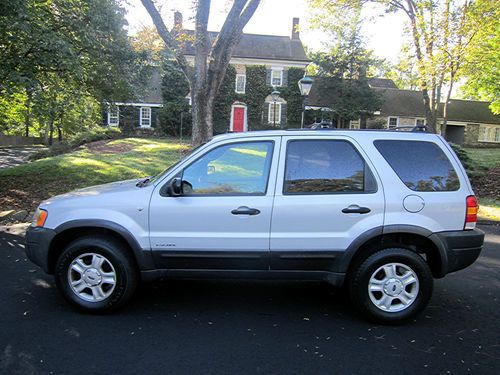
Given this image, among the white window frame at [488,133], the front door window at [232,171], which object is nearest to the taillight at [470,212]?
the front door window at [232,171]

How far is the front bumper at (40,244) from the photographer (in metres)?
4.19

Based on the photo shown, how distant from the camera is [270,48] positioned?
38.8m

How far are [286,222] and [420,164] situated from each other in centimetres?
145

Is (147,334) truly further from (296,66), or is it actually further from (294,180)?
(296,66)

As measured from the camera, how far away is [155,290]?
16.2 feet

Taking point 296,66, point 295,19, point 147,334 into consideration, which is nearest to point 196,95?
point 147,334

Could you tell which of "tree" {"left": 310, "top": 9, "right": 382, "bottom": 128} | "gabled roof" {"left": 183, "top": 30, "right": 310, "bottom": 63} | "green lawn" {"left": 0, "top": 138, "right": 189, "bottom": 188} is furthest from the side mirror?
"gabled roof" {"left": 183, "top": 30, "right": 310, "bottom": 63}

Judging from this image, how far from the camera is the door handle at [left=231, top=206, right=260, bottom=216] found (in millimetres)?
4012

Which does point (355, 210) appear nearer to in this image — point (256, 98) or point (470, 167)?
point (470, 167)

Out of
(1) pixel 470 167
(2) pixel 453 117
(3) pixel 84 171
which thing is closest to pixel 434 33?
(1) pixel 470 167

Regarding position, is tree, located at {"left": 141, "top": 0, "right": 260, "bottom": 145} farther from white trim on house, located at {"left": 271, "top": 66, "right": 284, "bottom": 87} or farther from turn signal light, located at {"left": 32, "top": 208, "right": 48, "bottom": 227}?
white trim on house, located at {"left": 271, "top": 66, "right": 284, "bottom": 87}

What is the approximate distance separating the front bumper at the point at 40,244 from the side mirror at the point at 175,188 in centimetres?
123

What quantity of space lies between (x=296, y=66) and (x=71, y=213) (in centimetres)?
3580

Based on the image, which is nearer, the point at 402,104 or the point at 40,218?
the point at 40,218
